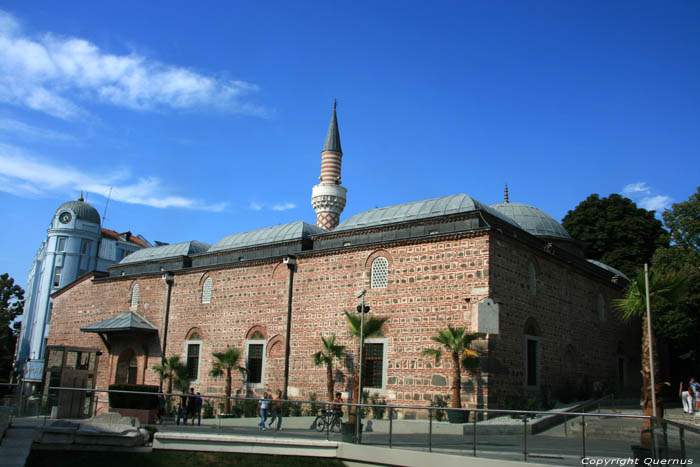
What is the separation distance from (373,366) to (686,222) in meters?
16.8

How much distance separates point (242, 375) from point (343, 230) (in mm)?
6190

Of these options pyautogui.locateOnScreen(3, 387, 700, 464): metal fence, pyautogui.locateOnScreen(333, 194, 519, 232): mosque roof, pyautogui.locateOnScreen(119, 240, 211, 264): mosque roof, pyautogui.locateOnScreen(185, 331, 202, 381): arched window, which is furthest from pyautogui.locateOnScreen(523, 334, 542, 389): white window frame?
pyautogui.locateOnScreen(119, 240, 211, 264): mosque roof

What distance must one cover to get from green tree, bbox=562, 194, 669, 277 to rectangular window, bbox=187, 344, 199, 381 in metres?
18.5

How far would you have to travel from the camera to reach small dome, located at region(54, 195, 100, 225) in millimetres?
40844

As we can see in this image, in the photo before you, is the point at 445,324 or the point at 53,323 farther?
the point at 53,323

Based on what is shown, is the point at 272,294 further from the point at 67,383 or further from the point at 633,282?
the point at 633,282

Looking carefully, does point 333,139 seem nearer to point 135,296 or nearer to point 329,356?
point 135,296

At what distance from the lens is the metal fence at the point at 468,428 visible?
7.88 m

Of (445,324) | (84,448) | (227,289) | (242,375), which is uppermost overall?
(227,289)

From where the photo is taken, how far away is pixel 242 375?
20.5 meters

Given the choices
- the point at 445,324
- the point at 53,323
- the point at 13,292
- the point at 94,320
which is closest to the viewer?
the point at 445,324

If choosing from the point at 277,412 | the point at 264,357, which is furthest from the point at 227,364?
the point at 277,412

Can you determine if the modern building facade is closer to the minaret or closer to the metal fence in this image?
the minaret

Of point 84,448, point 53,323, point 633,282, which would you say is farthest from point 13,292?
point 633,282
